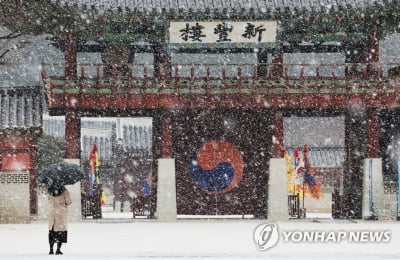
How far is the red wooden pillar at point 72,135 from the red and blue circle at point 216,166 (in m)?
4.32

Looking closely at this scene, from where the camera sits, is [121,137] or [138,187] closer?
[138,187]

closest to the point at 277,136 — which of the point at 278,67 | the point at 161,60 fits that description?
the point at 278,67

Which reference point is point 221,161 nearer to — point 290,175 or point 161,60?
point 290,175

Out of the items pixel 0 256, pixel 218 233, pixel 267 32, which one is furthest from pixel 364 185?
pixel 0 256

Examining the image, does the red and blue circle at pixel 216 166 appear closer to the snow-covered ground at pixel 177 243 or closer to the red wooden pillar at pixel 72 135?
the snow-covered ground at pixel 177 243

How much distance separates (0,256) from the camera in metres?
14.9

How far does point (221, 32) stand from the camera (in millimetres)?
28984

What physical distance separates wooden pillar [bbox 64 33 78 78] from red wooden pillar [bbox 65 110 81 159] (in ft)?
4.36

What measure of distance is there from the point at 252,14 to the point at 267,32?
2.79 feet

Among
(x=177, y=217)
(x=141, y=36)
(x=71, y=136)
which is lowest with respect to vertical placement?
(x=177, y=217)

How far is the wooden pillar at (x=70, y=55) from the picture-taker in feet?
93.5

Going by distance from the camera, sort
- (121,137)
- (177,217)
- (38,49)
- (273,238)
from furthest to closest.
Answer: (121,137), (38,49), (177,217), (273,238)

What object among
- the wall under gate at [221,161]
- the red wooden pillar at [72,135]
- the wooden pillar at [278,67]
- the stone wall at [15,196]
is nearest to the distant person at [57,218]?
the stone wall at [15,196]

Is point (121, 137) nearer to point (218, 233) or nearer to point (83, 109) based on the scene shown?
point (83, 109)
